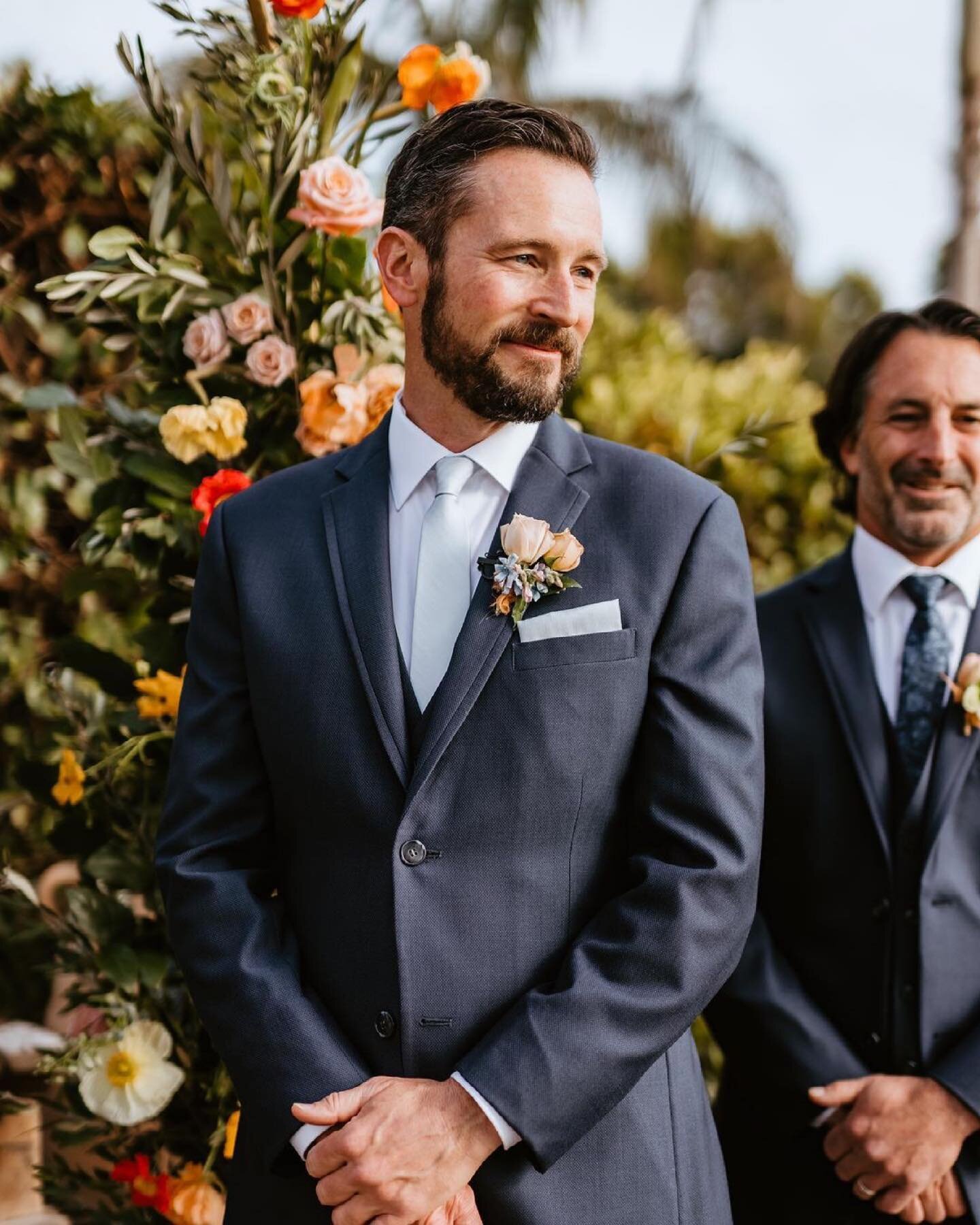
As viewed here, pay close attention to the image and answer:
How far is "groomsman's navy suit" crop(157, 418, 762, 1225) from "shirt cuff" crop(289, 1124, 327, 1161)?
16mm

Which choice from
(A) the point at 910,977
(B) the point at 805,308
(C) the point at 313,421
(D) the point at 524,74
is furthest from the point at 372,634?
(B) the point at 805,308

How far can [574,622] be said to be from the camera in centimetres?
173

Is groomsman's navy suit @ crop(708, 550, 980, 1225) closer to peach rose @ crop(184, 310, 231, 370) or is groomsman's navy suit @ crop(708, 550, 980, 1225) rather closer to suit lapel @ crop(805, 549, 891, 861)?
suit lapel @ crop(805, 549, 891, 861)

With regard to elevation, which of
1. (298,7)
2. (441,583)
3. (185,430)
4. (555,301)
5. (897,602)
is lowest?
(897,602)

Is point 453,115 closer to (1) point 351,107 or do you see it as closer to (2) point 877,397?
(1) point 351,107

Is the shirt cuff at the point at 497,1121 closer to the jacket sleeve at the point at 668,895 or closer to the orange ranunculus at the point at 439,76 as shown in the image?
the jacket sleeve at the point at 668,895

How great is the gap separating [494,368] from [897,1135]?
139 centimetres

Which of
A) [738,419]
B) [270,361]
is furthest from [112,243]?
[738,419]

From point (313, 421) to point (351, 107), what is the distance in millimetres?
727

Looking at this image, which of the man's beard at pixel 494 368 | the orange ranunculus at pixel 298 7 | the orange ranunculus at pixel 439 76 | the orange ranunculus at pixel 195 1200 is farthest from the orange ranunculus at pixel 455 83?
the orange ranunculus at pixel 195 1200

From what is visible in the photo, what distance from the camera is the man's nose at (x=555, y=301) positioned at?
1747mm

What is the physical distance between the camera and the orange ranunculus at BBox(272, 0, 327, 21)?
2.26 m

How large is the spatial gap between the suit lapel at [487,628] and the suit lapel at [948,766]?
0.82 meters

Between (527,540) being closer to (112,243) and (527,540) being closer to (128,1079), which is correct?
(112,243)
